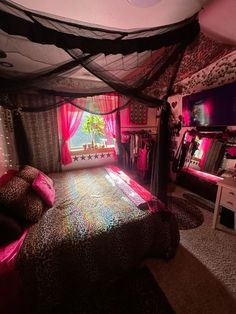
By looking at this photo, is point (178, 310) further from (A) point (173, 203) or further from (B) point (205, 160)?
(B) point (205, 160)

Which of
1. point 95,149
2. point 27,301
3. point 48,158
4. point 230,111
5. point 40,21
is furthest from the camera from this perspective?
point 95,149

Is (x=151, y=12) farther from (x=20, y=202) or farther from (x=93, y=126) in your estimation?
(x=93, y=126)

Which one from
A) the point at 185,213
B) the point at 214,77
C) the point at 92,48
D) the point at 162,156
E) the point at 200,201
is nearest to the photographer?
the point at 92,48

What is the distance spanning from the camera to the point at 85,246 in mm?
1421

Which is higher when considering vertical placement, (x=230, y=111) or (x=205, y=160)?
(x=230, y=111)

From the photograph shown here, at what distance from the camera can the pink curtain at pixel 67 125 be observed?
3.29m

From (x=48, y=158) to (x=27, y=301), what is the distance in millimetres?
2417

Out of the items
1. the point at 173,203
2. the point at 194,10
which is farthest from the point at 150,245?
the point at 194,10

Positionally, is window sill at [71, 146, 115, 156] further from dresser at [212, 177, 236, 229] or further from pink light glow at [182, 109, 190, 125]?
dresser at [212, 177, 236, 229]

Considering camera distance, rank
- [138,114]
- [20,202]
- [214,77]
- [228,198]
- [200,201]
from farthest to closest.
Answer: [138,114]
[200,201]
[214,77]
[228,198]
[20,202]

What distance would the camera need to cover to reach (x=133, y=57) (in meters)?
1.51

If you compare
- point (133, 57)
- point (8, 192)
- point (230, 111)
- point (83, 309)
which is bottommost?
point (83, 309)

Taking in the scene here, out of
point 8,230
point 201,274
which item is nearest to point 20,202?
point 8,230

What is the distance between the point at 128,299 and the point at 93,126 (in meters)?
3.11
